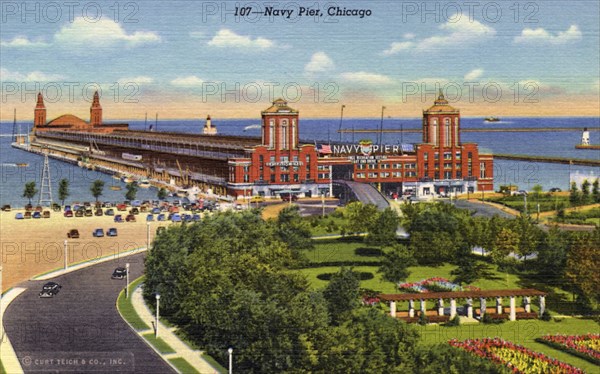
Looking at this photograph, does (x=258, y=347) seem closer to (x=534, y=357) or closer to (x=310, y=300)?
(x=310, y=300)

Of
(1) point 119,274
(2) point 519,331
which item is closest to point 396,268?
(2) point 519,331

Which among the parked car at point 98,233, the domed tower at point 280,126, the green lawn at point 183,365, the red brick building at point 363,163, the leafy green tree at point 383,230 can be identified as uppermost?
the domed tower at point 280,126

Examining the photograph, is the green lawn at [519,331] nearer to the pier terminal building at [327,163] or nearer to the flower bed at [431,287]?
the flower bed at [431,287]

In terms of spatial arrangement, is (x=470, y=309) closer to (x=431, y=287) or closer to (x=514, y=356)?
(x=431, y=287)

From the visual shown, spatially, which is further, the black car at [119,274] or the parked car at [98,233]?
the parked car at [98,233]

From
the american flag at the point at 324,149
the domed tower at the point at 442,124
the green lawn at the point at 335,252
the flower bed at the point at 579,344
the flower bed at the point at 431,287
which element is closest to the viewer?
the flower bed at the point at 579,344

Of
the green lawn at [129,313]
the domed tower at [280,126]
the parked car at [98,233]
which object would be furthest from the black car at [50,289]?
the domed tower at [280,126]

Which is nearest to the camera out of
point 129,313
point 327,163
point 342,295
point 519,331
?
point 342,295
